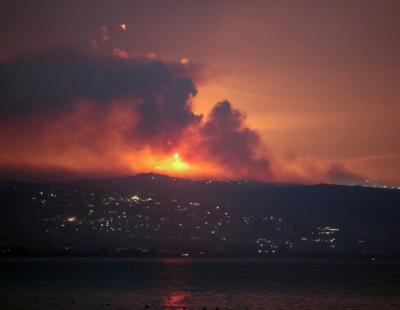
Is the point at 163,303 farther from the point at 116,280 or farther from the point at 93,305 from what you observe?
the point at 116,280

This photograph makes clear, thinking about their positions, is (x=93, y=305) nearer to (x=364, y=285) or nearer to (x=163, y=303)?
(x=163, y=303)

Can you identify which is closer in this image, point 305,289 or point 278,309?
point 278,309

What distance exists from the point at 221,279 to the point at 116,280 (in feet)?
69.0

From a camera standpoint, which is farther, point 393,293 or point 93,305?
point 393,293

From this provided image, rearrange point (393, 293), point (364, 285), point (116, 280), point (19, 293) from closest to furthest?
1. point (19, 293)
2. point (393, 293)
3. point (364, 285)
4. point (116, 280)

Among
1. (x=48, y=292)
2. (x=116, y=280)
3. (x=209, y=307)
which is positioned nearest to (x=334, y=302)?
(x=209, y=307)

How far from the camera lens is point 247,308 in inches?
3292

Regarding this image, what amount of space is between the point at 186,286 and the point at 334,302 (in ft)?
110

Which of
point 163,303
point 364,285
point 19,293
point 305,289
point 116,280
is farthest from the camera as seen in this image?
point 116,280

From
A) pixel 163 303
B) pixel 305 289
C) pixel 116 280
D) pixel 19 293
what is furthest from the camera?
pixel 116 280

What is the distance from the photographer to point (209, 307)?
8488cm

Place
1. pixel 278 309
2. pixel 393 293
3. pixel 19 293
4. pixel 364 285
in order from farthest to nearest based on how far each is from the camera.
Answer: pixel 364 285
pixel 393 293
pixel 19 293
pixel 278 309

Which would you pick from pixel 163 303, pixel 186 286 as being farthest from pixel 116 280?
pixel 163 303

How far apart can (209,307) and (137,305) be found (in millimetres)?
9128
